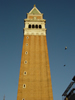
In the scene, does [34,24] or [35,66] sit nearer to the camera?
[35,66]

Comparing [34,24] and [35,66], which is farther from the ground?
[34,24]

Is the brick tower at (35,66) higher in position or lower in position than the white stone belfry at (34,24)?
lower

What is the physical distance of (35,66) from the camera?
1709 inches

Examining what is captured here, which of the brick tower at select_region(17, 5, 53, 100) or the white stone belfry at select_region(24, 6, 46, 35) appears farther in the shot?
the white stone belfry at select_region(24, 6, 46, 35)

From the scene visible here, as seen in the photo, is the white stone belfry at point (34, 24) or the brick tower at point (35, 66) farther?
the white stone belfry at point (34, 24)

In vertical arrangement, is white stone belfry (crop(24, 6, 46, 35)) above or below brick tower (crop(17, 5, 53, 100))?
above

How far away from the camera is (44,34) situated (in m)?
52.2

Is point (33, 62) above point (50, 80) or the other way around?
above

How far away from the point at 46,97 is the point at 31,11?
128 feet

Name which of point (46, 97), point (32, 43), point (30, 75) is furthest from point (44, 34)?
point (46, 97)

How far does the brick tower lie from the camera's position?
38.4m

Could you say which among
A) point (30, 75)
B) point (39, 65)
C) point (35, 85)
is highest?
point (39, 65)

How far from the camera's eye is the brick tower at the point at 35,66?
38406 millimetres

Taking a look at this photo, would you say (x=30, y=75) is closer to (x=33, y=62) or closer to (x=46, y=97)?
(x=33, y=62)
